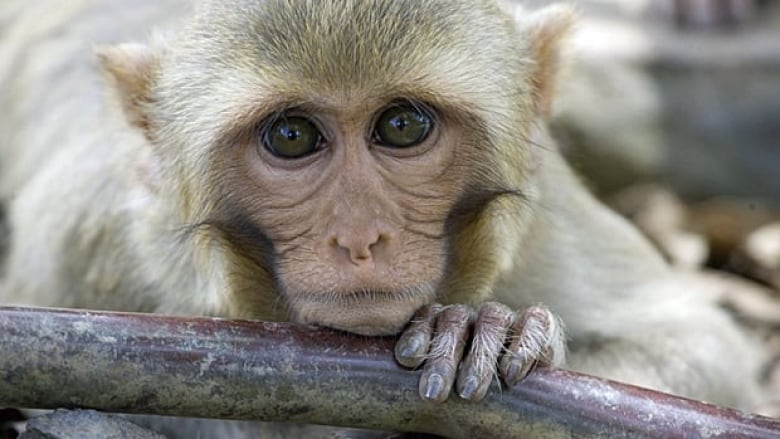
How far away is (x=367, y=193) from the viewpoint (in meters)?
4.78

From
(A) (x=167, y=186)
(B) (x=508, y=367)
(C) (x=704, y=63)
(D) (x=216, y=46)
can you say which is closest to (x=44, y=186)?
(A) (x=167, y=186)

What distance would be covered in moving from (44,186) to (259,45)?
308 centimetres

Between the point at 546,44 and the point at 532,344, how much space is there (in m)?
1.58

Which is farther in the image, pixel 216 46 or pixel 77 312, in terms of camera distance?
pixel 216 46

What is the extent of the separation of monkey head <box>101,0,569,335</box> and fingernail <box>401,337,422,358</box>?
0.13 meters

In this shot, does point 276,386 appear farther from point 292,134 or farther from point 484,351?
point 292,134

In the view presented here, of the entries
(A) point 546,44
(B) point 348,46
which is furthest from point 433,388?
(A) point 546,44

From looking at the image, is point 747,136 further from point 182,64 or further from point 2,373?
point 2,373

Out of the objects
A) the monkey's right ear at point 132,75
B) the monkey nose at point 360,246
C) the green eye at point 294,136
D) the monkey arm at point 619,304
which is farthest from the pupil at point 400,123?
the monkey arm at point 619,304

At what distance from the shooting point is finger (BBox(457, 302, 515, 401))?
180 inches

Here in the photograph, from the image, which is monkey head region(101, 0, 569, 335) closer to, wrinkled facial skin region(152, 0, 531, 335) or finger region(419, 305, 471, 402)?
wrinkled facial skin region(152, 0, 531, 335)

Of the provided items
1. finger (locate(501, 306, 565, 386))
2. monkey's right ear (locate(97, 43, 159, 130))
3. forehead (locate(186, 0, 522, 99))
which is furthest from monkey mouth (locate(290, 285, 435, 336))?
monkey's right ear (locate(97, 43, 159, 130))

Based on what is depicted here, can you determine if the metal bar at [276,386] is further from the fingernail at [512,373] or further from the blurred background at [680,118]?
the blurred background at [680,118]

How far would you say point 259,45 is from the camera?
192 inches
